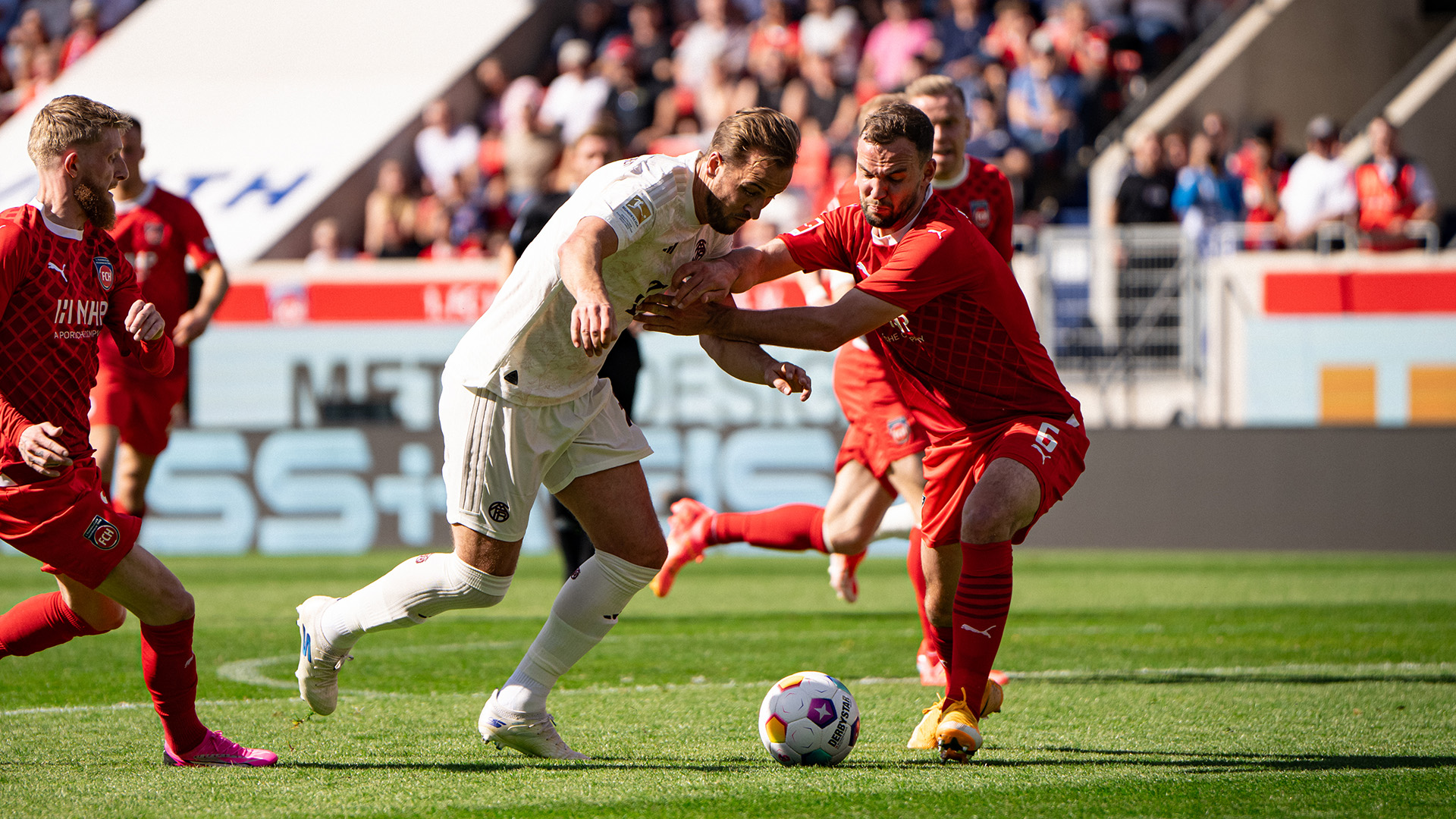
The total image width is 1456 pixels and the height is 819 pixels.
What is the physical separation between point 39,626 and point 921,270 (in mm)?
2952

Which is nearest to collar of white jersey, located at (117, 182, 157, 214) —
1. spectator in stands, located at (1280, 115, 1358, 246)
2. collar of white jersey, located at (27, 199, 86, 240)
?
collar of white jersey, located at (27, 199, 86, 240)

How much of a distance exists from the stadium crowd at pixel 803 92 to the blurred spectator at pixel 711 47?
0.07 ft

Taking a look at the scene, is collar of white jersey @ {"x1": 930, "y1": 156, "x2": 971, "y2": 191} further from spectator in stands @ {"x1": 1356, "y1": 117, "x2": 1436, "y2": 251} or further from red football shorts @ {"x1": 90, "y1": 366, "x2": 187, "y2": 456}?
spectator in stands @ {"x1": 1356, "y1": 117, "x2": 1436, "y2": 251}

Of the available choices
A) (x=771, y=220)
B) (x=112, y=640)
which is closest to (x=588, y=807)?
(x=112, y=640)

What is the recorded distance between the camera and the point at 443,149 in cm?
1884

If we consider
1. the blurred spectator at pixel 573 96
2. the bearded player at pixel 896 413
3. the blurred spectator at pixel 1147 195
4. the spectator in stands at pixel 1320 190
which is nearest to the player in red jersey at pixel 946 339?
the bearded player at pixel 896 413

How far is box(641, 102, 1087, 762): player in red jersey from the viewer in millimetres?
4691

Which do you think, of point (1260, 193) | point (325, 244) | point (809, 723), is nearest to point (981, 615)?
point (809, 723)

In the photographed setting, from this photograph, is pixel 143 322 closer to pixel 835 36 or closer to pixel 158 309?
pixel 158 309

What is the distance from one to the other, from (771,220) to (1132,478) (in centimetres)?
474

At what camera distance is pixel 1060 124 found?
16453 millimetres

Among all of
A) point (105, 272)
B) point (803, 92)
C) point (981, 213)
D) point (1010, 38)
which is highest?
point (1010, 38)

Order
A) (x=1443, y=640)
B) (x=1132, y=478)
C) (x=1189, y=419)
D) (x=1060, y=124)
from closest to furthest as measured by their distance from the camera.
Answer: (x=1443, y=640) < (x=1132, y=478) < (x=1189, y=419) < (x=1060, y=124)

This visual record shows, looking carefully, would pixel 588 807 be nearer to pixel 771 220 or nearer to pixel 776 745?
pixel 776 745
